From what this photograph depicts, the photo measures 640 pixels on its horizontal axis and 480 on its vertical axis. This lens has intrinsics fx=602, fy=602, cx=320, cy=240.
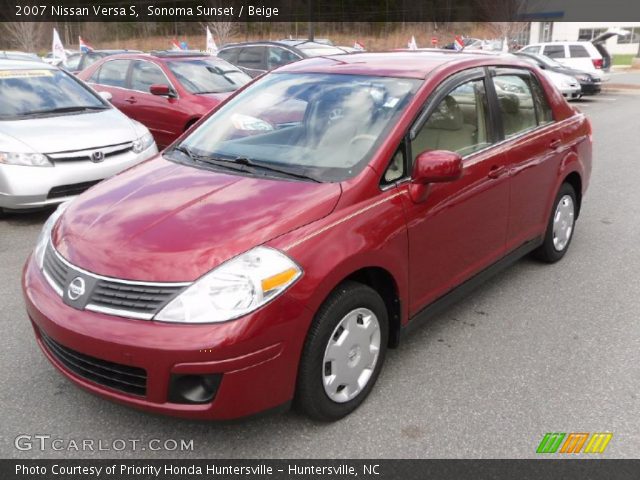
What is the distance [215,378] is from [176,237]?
627 mm

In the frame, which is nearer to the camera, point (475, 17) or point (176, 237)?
point (176, 237)

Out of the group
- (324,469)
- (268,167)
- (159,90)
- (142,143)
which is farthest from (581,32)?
(324,469)

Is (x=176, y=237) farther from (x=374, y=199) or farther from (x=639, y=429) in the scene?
(x=639, y=429)

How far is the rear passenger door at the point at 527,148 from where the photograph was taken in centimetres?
397

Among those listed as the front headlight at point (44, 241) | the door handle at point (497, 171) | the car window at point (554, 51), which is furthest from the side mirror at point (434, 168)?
the car window at point (554, 51)

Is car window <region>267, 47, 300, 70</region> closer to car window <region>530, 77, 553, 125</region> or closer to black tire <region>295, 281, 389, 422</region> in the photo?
car window <region>530, 77, 553, 125</region>

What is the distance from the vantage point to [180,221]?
2.71m

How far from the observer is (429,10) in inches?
2298

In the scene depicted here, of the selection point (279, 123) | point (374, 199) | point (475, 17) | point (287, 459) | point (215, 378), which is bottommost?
point (287, 459)

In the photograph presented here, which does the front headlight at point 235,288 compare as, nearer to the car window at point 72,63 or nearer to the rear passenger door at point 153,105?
the rear passenger door at point 153,105

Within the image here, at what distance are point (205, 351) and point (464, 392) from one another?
4.83 ft

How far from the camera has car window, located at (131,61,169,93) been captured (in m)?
8.64

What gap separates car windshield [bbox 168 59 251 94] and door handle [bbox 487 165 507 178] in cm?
567

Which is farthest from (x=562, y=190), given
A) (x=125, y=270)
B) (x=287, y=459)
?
(x=125, y=270)
